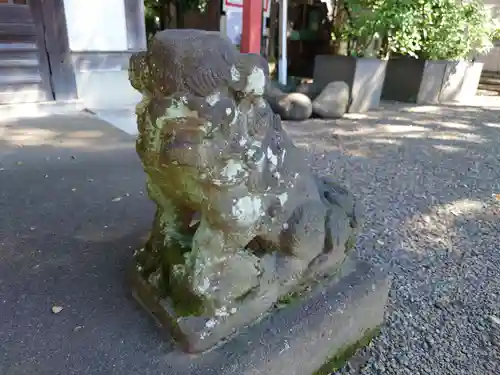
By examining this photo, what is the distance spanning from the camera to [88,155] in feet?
7.86

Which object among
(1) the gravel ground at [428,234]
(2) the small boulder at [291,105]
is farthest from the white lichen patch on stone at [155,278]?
(2) the small boulder at [291,105]

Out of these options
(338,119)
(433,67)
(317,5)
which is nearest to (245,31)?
(338,119)

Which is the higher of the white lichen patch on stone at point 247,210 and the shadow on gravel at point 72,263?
the white lichen patch on stone at point 247,210

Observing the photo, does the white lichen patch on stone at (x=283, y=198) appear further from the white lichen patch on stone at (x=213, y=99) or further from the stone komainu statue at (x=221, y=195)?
the white lichen patch on stone at (x=213, y=99)

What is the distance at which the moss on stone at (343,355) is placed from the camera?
105cm

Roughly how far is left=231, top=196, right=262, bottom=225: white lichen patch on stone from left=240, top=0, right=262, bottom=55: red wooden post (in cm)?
351

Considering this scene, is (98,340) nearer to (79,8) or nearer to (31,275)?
(31,275)

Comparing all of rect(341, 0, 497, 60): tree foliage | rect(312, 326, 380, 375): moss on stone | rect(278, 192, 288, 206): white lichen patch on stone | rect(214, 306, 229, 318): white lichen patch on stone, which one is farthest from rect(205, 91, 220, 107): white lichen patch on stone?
rect(341, 0, 497, 60): tree foliage

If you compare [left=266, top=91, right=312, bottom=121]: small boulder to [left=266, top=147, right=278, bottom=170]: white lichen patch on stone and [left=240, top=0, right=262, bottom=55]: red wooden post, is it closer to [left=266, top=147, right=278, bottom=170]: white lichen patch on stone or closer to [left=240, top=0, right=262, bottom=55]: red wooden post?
[left=240, top=0, right=262, bottom=55]: red wooden post

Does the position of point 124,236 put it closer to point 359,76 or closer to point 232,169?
point 232,169

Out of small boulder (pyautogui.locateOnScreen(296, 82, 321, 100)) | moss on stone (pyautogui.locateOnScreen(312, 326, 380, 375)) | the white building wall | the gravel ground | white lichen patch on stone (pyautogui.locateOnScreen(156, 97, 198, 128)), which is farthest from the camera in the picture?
small boulder (pyautogui.locateOnScreen(296, 82, 321, 100))

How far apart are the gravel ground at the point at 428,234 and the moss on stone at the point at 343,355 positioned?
0.8 inches

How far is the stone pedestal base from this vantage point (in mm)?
823

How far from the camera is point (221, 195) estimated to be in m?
0.75
